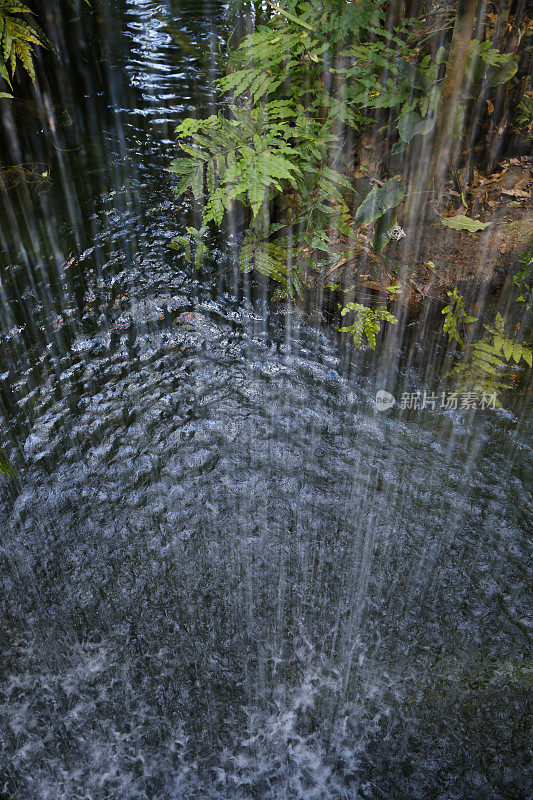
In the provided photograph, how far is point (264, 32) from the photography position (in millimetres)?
4422

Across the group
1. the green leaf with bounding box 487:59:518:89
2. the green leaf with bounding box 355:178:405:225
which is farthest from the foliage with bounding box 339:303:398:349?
the green leaf with bounding box 487:59:518:89

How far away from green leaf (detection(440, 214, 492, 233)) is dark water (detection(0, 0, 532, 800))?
1.10 m

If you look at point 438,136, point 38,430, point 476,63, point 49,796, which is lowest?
point 49,796

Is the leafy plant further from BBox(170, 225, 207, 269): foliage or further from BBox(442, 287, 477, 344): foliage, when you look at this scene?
BBox(170, 225, 207, 269): foliage

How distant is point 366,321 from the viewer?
15.1 ft

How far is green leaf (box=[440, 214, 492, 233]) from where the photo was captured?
4590 millimetres

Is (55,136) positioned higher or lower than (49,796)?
higher

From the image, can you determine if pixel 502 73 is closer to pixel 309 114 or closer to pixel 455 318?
pixel 309 114

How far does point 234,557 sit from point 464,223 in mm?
3198

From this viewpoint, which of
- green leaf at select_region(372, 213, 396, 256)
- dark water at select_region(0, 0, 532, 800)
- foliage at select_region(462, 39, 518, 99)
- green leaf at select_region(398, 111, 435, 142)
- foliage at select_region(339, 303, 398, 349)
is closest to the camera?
dark water at select_region(0, 0, 532, 800)

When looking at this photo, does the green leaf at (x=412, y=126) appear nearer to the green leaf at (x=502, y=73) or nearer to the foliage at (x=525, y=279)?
the green leaf at (x=502, y=73)

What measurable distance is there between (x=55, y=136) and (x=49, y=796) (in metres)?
7.15

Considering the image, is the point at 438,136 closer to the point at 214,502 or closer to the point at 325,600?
the point at 214,502

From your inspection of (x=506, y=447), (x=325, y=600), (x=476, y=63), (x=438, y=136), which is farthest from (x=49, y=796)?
(x=476, y=63)
